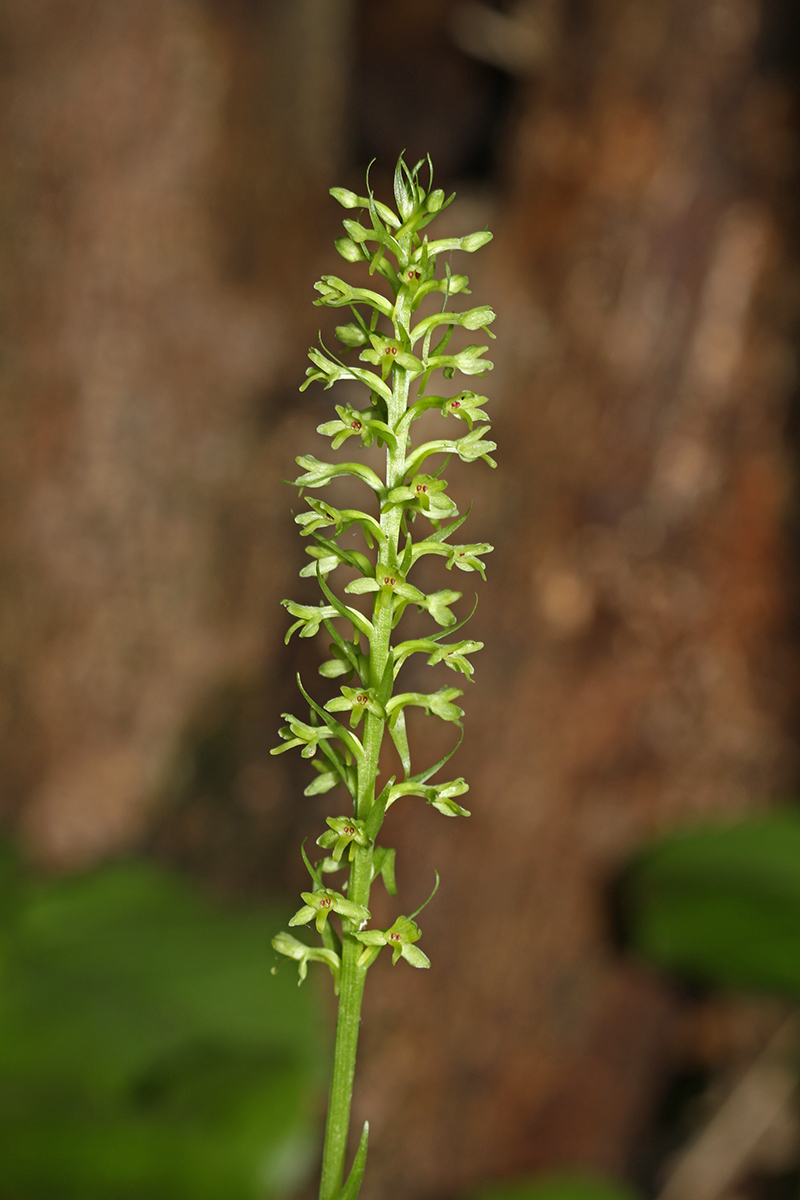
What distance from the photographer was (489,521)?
4.08 meters

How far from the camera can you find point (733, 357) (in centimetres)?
405

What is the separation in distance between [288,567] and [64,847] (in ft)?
5.15

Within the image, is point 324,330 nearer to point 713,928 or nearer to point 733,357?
point 733,357

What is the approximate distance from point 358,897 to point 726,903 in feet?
9.56

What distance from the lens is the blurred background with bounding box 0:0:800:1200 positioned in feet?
13.1

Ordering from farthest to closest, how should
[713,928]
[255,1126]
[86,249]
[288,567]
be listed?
[288,567], [86,249], [713,928], [255,1126]

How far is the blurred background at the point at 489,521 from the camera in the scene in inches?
157

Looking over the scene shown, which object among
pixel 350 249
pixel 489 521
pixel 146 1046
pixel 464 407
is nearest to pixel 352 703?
pixel 464 407

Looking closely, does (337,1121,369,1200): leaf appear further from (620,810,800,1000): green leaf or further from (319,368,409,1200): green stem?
(620,810,800,1000): green leaf

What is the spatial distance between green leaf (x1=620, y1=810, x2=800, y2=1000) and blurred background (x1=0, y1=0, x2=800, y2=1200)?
1.02 feet

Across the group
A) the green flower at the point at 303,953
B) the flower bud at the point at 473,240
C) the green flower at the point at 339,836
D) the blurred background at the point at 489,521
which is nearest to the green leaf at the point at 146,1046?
the blurred background at the point at 489,521

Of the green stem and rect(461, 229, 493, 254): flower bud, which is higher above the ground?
rect(461, 229, 493, 254): flower bud

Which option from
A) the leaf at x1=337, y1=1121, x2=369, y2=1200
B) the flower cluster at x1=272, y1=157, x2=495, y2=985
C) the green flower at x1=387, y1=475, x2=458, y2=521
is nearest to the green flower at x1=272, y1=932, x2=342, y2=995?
the flower cluster at x1=272, y1=157, x2=495, y2=985

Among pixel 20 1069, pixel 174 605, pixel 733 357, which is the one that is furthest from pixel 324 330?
pixel 20 1069
